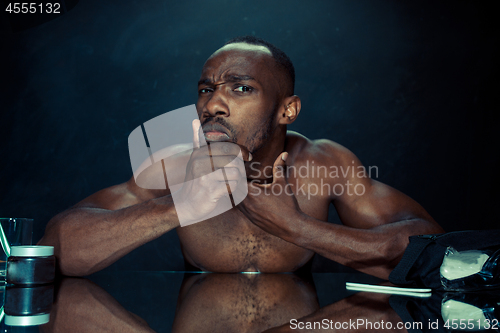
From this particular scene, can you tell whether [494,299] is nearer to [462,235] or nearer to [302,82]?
[462,235]

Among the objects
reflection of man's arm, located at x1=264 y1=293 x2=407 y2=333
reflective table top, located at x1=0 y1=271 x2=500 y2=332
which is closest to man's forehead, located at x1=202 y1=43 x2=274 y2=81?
reflective table top, located at x1=0 y1=271 x2=500 y2=332

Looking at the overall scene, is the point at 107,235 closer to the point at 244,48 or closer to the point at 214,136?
the point at 214,136

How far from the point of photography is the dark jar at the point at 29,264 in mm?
789

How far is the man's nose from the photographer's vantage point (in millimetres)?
1055

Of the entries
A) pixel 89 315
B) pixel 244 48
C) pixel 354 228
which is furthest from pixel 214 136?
pixel 89 315

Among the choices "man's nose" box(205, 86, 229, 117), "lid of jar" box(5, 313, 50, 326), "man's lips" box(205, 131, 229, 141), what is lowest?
"lid of jar" box(5, 313, 50, 326)

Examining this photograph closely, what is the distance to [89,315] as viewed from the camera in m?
0.62

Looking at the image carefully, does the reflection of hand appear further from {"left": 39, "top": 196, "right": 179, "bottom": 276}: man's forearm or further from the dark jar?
the dark jar

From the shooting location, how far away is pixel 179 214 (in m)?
0.95

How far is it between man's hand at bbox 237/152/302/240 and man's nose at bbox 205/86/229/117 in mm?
215

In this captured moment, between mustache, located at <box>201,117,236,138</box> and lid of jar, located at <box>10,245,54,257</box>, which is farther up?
mustache, located at <box>201,117,236,138</box>

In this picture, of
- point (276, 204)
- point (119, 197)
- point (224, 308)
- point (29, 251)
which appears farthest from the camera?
point (119, 197)

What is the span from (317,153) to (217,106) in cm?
37

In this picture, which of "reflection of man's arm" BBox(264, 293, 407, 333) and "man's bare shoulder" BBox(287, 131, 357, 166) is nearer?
"reflection of man's arm" BBox(264, 293, 407, 333)
